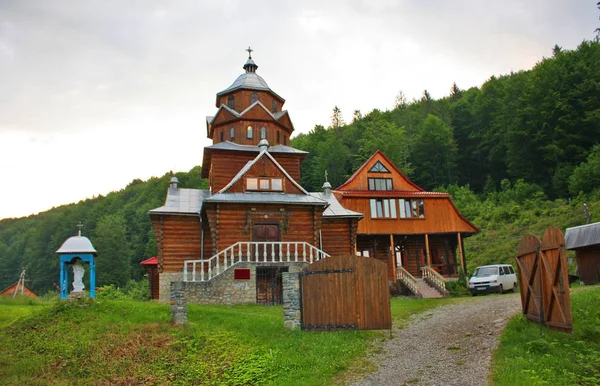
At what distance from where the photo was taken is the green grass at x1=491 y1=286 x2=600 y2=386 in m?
9.40

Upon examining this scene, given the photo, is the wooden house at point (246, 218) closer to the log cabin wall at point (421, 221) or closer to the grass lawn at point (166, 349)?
the log cabin wall at point (421, 221)

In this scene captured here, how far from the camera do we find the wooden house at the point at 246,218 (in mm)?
22672

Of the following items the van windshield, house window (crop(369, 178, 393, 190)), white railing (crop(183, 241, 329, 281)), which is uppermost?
house window (crop(369, 178, 393, 190))

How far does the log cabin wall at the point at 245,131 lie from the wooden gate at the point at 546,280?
1902cm

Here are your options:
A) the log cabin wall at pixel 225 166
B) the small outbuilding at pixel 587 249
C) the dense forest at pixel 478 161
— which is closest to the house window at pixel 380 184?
the dense forest at pixel 478 161

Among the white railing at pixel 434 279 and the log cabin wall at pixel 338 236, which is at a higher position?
the log cabin wall at pixel 338 236

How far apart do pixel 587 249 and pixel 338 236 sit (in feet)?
41.6

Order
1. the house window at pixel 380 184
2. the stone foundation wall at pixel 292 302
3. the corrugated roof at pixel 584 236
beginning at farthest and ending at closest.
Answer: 1. the house window at pixel 380 184
2. the corrugated roof at pixel 584 236
3. the stone foundation wall at pixel 292 302

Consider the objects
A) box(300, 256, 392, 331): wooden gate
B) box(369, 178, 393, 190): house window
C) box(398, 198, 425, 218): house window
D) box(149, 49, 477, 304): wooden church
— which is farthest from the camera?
box(369, 178, 393, 190): house window

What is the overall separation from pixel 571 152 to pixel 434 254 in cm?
2164

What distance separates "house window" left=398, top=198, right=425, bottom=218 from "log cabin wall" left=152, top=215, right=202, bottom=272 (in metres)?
14.0

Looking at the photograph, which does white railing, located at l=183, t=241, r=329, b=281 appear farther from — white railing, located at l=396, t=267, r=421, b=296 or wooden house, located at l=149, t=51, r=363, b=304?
white railing, located at l=396, t=267, r=421, b=296

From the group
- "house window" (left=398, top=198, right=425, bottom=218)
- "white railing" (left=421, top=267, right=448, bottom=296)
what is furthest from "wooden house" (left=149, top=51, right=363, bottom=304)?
"house window" (left=398, top=198, right=425, bottom=218)

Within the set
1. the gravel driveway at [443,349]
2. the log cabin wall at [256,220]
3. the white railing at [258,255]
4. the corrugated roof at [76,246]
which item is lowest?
the gravel driveway at [443,349]
